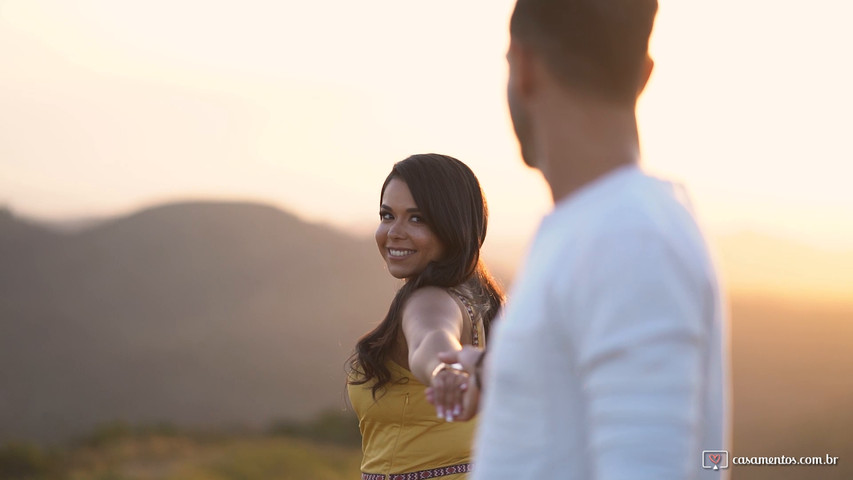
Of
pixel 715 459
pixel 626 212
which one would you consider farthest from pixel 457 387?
pixel 626 212

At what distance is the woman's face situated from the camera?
9.47 ft

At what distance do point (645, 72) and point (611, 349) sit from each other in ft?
1.30

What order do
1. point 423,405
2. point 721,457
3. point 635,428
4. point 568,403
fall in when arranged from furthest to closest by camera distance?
point 423,405
point 721,457
point 568,403
point 635,428

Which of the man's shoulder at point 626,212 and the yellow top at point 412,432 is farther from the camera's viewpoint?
the yellow top at point 412,432

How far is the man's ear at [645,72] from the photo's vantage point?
1082mm

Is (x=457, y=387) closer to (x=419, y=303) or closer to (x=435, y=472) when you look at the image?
(x=419, y=303)

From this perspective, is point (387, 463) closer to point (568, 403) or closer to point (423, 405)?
point (423, 405)

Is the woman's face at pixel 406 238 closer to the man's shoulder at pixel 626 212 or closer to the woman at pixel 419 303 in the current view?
the woman at pixel 419 303

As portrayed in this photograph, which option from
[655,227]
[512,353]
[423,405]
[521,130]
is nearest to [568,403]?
[512,353]

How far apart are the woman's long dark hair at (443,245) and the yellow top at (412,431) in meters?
0.05

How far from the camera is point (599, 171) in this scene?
1.02 metres

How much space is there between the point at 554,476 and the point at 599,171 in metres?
0.33

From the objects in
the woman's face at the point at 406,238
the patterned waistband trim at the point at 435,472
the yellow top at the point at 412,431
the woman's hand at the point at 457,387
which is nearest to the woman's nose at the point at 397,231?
the woman's face at the point at 406,238

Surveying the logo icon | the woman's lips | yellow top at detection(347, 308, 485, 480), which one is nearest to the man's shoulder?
the logo icon
